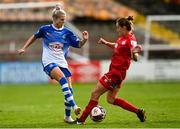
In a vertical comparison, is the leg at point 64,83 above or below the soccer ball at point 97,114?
above

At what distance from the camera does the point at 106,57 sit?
34.3 metres

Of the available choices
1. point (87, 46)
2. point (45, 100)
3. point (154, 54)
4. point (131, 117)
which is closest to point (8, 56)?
point (87, 46)

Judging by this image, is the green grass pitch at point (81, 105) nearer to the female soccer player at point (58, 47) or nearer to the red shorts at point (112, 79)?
the red shorts at point (112, 79)

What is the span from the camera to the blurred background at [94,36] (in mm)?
31812

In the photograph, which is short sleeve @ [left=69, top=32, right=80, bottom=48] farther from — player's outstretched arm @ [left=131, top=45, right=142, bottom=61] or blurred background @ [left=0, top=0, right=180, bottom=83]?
blurred background @ [left=0, top=0, right=180, bottom=83]

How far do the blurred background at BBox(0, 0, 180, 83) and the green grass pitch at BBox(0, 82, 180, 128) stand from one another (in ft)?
4.53

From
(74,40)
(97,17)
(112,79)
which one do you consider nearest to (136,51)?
(112,79)

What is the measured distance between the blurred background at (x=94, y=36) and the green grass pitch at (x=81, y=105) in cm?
138

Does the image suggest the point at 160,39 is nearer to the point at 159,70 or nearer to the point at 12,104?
the point at 159,70

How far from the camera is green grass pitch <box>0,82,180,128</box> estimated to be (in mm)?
13823

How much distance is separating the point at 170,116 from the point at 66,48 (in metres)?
2.82

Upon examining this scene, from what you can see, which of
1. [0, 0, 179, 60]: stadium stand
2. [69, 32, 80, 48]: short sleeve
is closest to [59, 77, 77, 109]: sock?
[69, 32, 80, 48]: short sleeve

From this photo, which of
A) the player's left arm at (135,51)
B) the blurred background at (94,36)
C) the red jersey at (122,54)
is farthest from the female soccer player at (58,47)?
the blurred background at (94,36)

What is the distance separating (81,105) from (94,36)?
16.3 m
